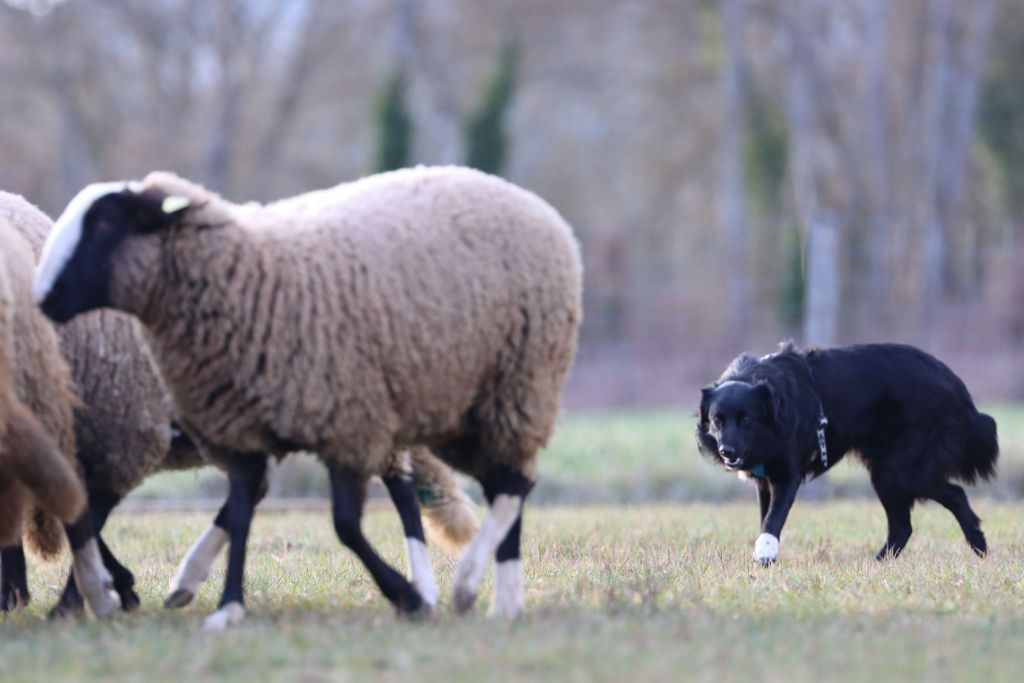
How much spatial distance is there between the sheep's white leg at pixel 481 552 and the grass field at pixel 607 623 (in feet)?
0.59

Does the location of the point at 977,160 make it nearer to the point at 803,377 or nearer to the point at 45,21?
the point at 45,21

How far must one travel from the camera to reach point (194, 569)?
7.15 m

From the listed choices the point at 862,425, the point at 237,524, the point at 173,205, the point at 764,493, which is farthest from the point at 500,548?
the point at 862,425

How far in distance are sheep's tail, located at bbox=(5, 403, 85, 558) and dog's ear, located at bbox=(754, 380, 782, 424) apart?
14.1ft

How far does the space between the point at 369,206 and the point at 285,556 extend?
3.10m

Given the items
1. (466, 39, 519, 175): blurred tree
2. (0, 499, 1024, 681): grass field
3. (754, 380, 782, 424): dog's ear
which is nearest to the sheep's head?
(0, 499, 1024, 681): grass field

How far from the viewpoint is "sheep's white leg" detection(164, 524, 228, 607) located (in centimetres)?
712

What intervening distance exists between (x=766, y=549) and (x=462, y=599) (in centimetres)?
270

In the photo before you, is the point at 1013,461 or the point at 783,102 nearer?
the point at 1013,461

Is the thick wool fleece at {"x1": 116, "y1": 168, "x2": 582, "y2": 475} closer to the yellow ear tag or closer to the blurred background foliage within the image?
the yellow ear tag

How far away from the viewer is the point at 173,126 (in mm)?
38625

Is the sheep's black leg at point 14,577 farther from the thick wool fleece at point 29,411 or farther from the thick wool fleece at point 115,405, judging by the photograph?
the thick wool fleece at point 115,405

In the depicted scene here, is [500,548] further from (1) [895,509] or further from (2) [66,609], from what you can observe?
(1) [895,509]

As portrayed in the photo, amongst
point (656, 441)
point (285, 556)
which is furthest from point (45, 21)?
point (285, 556)
